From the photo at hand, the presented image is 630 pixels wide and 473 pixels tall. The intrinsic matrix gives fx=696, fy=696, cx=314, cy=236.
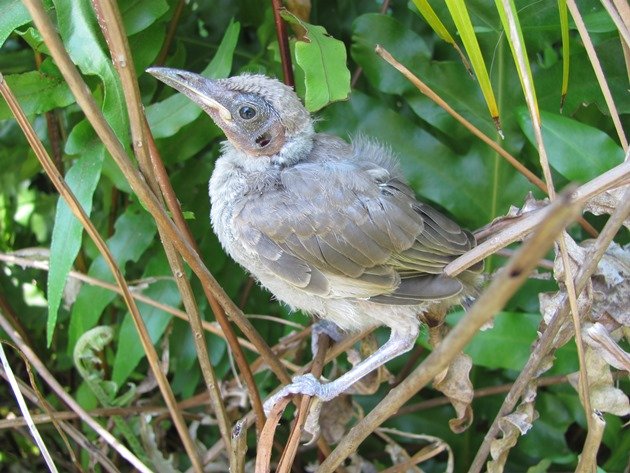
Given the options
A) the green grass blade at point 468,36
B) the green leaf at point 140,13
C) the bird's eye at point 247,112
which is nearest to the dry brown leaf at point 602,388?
the green grass blade at point 468,36

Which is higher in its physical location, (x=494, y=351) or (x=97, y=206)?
(x=97, y=206)

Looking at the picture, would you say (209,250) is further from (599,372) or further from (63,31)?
(599,372)

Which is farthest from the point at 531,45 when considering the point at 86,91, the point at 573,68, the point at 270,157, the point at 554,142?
the point at 86,91

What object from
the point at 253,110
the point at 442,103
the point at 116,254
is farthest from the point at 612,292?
the point at 116,254

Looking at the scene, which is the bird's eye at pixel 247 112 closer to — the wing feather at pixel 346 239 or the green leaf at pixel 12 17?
the wing feather at pixel 346 239

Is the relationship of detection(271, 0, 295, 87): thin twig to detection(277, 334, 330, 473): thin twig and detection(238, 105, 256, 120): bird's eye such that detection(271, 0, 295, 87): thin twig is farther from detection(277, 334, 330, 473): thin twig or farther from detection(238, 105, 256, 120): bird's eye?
detection(277, 334, 330, 473): thin twig

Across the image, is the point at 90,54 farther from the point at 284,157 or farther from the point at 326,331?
the point at 326,331

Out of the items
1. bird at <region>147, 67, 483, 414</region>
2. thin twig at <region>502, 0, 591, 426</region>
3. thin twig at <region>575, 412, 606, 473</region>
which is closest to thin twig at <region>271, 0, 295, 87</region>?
bird at <region>147, 67, 483, 414</region>
